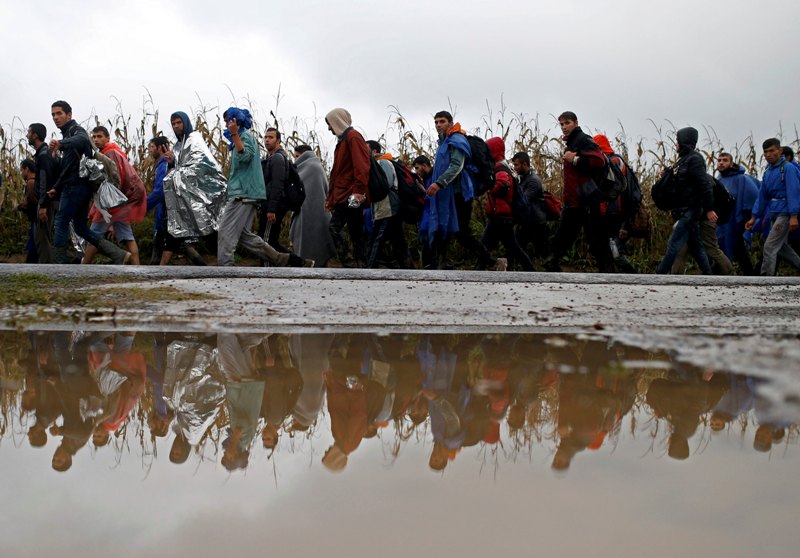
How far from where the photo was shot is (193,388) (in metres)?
3.12

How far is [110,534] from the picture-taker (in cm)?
172

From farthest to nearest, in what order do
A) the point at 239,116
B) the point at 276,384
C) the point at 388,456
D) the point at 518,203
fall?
1. the point at 518,203
2. the point at 239,116
3. the point at 276,384
4. the point at 388,456

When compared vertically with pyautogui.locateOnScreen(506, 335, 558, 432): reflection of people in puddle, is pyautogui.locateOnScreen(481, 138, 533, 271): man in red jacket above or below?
above

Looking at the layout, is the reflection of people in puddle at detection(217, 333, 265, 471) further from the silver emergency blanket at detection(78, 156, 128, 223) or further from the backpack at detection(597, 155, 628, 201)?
the backpack at detection(597, 155, 628, 201)

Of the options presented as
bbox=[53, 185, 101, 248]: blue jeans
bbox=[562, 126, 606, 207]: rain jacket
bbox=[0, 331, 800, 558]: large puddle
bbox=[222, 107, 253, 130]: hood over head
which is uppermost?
bbox=[222, 107, 253, 130]: hood over head

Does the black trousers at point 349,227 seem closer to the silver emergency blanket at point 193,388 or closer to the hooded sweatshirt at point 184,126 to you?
the hooded sweatshirt at point 184,126

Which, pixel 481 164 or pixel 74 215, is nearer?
pixel 74 215

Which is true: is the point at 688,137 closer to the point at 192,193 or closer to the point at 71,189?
the point at 192,193

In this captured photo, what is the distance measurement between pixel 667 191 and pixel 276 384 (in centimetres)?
588

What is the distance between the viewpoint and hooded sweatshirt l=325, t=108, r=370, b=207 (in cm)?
824

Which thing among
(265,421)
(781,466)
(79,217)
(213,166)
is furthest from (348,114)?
(781,466)

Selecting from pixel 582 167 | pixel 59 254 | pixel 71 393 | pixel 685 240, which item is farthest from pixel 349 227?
pixel 71 393

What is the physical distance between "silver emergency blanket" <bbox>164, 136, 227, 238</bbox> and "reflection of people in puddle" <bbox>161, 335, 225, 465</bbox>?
4.41 metres

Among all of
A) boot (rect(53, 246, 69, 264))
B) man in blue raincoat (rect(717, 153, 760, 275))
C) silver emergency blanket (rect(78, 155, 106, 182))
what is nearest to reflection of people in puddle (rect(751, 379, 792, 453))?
silver emergency blanket (rect(78, 155, 106, 182))
